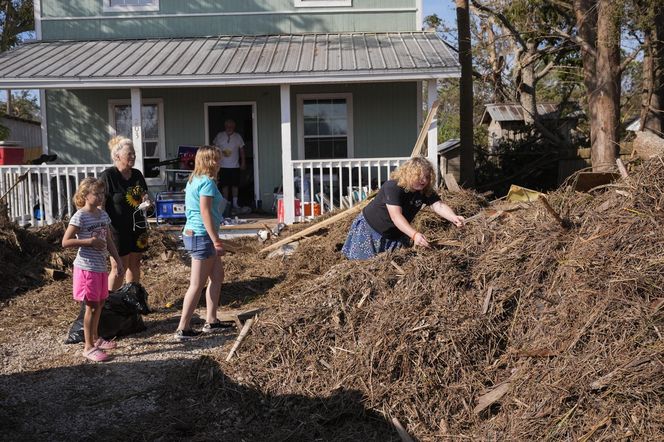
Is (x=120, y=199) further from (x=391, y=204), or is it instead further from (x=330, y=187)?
(x=330, y=187)

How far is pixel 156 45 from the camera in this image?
13.2m

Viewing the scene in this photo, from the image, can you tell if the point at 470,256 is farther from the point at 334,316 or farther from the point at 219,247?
the point at 219,247

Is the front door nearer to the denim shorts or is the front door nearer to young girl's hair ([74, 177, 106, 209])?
the denim shorts

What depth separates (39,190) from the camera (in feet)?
36.1

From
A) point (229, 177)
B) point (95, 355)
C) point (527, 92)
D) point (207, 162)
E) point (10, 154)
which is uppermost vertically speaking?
point (527, 92)

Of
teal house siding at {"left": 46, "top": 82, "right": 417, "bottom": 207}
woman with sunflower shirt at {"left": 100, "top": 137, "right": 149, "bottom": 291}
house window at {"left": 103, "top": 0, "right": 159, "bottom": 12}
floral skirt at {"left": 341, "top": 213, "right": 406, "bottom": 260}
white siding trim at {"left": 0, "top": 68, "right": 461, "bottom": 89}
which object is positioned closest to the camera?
floral skirt at {"left": 341, "top": 213, "right": 406, "bottom": 260}

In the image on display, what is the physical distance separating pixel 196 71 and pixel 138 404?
7544 mm

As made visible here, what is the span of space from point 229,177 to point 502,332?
8670 millimetres

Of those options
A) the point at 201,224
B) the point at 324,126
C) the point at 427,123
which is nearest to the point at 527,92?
the point at 324,126

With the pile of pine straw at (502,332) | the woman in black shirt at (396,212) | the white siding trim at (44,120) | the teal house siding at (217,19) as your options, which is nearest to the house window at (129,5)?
the teal house siding at (217,19)

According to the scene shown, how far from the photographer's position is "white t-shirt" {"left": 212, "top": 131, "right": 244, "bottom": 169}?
12.5 meters

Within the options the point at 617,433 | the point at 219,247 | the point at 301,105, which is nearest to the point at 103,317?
the point at 219,247

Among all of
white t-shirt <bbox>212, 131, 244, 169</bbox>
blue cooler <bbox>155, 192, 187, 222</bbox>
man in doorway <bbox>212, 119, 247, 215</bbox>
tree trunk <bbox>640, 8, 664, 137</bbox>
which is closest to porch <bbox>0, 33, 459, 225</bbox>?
man in doorway <bbox>212, 119, 247, 215</bbox>

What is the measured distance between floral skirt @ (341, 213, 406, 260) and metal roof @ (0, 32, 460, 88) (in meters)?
5.30
